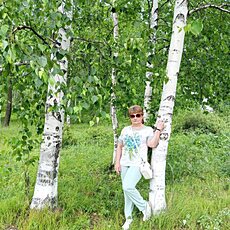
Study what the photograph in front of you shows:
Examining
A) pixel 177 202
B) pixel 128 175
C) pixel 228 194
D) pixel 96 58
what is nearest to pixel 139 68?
pixel 96 58

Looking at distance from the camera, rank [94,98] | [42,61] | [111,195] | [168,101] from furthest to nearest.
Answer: [111,195] → [168,101] → [94,98] → [42,61]

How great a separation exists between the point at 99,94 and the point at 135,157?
1677 millimetres

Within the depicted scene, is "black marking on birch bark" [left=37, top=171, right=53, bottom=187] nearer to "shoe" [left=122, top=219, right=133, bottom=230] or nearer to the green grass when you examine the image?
the green grass

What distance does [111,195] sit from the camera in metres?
5.07

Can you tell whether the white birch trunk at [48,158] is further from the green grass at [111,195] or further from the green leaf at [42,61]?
the green leaf at [42,61]

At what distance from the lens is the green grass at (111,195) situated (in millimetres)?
3930

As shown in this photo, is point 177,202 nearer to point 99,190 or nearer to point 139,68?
point 99,190

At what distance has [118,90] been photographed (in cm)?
434

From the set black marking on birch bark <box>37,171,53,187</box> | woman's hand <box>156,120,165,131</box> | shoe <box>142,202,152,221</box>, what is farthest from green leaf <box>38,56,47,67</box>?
shoe <box>142,202,152,221</box>

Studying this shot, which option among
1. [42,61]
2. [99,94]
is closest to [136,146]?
[99,94]

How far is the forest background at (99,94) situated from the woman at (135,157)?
190mm

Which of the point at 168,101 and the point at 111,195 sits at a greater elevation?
the point at 168,101

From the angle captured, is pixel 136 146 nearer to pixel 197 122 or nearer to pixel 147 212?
pixel 147 212

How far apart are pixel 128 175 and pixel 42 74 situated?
7.47 feet
